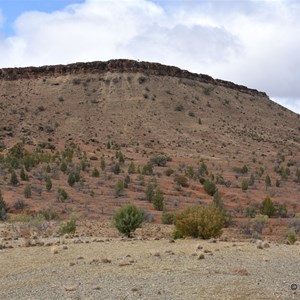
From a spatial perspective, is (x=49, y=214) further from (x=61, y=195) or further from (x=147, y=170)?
(x=147, y=170)

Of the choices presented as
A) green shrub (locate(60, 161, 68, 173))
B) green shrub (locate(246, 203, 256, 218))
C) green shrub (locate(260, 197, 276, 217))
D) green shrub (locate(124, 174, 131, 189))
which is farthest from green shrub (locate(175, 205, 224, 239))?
green shrub (locate(60, 161, 68, 173))

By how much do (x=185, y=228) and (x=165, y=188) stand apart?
2517cm

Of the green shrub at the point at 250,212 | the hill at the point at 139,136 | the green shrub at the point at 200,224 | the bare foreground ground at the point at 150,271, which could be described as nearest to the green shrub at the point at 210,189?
the hill at the point at 139,136

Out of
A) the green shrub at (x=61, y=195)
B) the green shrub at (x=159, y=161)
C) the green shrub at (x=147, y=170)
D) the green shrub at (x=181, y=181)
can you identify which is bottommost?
the green shrub at (x=61, y=195)

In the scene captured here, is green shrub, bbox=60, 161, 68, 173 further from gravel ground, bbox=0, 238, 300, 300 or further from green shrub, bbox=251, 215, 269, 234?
gravel ground, bbox=0, 238, 300, 300

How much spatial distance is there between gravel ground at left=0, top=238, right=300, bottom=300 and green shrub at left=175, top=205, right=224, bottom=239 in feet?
6.39

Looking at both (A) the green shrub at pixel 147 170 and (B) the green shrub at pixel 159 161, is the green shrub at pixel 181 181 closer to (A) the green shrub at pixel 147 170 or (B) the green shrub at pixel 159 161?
(A) the green shrub at pixel 147 170

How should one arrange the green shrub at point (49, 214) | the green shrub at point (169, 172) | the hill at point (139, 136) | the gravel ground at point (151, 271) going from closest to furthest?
1. the gravel ground at point (151, 271)
2. the green shrub at point (49, 214)
3. the hill at point (139, 136)
4. the green shrub at point (169, 172)

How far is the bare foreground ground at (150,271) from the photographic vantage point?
11.3 m

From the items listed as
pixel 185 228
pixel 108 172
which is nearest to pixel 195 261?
pixel 185 228

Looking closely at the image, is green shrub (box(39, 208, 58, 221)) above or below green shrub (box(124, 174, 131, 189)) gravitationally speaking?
below

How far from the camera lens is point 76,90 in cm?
8506

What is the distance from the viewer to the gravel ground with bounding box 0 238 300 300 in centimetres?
1129

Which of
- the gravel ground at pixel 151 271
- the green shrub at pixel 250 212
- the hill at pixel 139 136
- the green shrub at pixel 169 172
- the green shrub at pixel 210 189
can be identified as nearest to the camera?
the gravel ground at pixel 151 271
